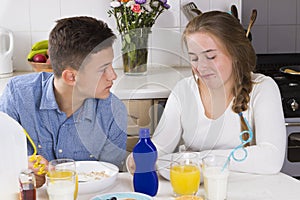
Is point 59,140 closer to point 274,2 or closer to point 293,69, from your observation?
point 293,69

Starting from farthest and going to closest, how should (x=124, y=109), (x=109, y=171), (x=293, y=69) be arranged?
1. (x=293, y=69)
2. (x=124, y=109)
3. (x=109, y=171)

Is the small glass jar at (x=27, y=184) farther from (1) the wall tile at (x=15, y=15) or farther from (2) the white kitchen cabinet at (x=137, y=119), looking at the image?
(1) the wall tile at (x=15, y=15)

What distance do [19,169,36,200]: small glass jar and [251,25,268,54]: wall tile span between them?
2208 mm

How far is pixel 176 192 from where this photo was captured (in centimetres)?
169

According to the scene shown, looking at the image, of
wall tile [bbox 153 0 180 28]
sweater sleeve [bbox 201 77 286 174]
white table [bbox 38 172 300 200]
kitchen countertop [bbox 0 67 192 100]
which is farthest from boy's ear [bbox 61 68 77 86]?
wall tile [bbox 153 0 180 28]

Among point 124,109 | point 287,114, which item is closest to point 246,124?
point 124,109

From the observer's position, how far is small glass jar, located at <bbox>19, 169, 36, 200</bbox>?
1.50m

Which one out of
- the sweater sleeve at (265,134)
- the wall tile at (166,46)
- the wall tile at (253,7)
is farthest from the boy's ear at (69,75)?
the wall tile at (253,7)

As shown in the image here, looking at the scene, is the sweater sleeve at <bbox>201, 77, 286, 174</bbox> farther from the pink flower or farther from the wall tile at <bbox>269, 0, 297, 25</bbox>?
the wall tile at <bbox>269, 0, 297, 25</bbox>

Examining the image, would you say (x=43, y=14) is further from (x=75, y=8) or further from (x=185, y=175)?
(x=185, y=175)

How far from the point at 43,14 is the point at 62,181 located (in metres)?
1.80

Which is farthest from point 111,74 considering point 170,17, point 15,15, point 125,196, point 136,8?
point 15,15

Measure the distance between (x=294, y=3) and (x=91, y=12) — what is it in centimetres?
120

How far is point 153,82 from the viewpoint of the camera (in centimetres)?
222
